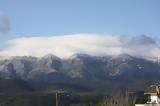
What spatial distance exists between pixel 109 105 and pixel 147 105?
62.3 feet

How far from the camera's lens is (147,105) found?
11250 cm

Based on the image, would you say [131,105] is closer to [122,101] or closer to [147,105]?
[122,101]

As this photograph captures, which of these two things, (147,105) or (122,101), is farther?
(122,101)

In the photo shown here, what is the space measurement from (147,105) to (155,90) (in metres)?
14.2

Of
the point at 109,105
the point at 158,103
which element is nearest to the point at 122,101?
the point at 109,105

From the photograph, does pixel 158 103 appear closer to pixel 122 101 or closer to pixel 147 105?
pixel 147 105

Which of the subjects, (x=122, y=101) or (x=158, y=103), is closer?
(x=158, y=103)

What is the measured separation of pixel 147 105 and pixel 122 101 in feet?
61.8

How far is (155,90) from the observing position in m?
126

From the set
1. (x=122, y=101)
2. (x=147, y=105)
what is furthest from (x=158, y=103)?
(x=122, y=101)

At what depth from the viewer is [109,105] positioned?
426ft

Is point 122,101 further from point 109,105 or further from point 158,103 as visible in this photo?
point 158,103

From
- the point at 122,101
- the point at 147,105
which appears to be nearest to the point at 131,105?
the point at 122,101
